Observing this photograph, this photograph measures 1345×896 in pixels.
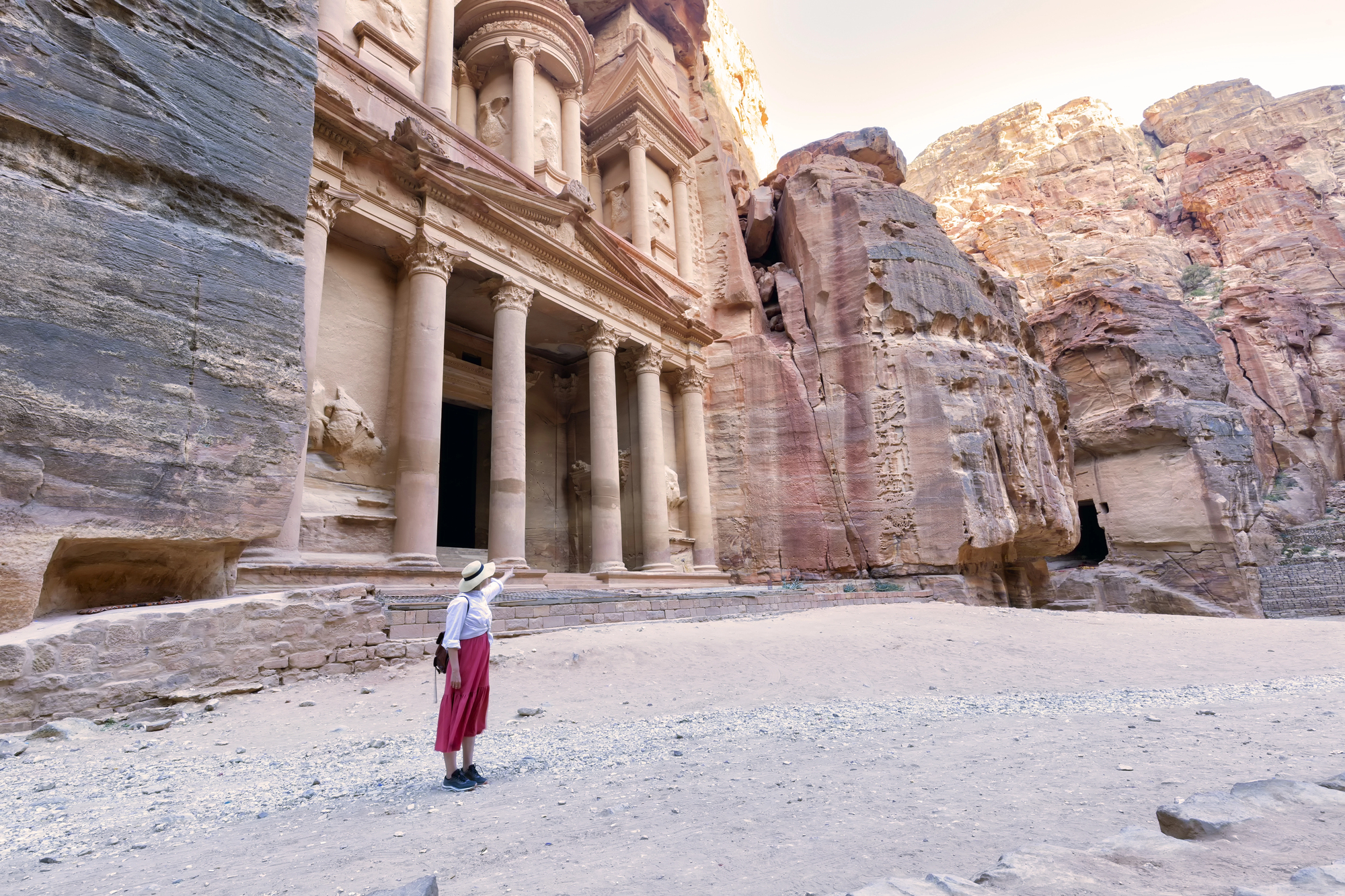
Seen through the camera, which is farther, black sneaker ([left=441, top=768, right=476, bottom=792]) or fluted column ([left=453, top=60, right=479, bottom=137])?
fluted column ([left=453, top=60, right=479, bottom=137])

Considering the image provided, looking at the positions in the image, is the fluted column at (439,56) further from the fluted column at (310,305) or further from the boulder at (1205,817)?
the boulder at (1205,817)

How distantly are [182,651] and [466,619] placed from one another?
3.24 m

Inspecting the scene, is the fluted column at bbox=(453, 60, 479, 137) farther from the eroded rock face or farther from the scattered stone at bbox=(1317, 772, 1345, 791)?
the scattered stone at bbox=(1317, 772, 1345, 791)

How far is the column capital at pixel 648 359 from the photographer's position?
1797 cm

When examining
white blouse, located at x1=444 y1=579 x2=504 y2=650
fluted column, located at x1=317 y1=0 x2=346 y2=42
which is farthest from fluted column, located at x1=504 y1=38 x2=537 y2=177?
white blouse, located at x1=444 y1=579 x2=504 y2=650

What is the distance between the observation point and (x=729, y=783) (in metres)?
3.65

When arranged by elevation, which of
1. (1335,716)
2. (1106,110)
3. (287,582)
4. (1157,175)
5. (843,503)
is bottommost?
(1335,716)

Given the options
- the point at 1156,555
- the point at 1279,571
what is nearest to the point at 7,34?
the point at 1156,555

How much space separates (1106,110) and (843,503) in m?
64.5

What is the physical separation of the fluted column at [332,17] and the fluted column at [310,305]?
463 cm

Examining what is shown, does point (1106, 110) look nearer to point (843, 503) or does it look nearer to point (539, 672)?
point (843, 503)

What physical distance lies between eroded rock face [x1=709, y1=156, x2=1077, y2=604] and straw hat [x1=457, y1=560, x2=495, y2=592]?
13491 millimetres

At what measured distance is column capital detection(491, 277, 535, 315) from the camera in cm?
1440

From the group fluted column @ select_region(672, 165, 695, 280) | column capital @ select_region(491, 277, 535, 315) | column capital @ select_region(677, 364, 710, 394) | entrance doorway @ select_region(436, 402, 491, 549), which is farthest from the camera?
fluted column @ select_region(672, 165, 695, 280)
